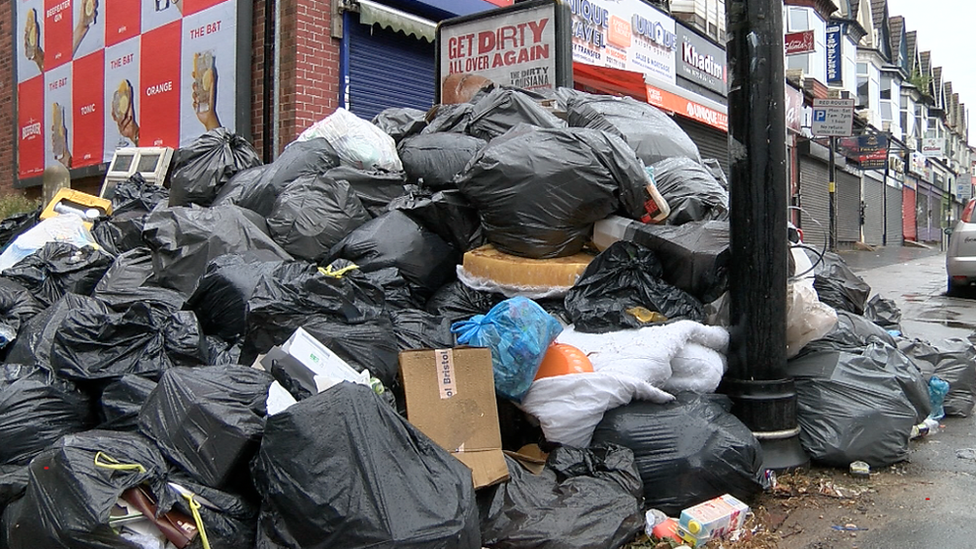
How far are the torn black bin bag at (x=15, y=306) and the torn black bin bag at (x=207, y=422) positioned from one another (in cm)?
160

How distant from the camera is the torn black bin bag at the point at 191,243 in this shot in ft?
12.2

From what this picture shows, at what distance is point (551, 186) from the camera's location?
3.38 meters

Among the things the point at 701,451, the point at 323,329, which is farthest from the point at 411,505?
the point at 701,451

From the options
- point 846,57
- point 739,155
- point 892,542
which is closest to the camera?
point 892,542

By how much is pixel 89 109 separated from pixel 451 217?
746 cm

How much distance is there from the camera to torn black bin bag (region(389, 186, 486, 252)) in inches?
149

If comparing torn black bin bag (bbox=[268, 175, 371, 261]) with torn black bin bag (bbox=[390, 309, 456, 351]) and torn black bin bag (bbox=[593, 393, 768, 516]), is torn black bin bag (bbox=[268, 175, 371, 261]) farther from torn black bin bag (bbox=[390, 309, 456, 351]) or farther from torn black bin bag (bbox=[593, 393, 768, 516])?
torn black bin bag (bbox=[593, 393, 768, 516])

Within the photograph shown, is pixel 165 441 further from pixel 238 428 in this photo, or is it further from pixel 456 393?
pixel 456 393

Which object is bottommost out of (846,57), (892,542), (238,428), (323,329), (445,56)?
(892,542)

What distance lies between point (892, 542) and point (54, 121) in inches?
416

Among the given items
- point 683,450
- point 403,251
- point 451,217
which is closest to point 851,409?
point 683,450

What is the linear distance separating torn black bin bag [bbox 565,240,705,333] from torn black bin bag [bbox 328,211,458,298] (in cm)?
79

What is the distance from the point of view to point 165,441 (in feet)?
7.29

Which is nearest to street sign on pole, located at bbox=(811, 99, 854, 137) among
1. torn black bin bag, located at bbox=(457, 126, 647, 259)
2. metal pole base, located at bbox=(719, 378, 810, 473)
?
torn black bin bag, located at bbox=(457, 126, 647, 259)
